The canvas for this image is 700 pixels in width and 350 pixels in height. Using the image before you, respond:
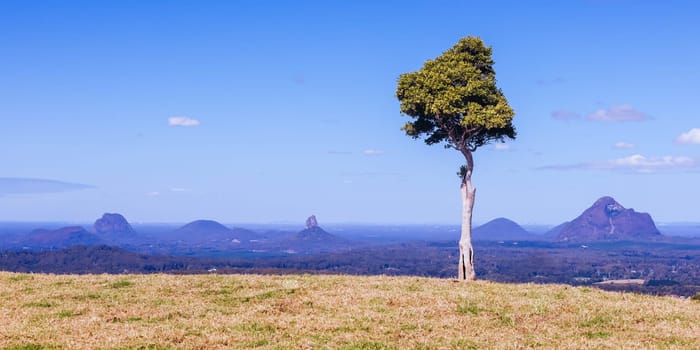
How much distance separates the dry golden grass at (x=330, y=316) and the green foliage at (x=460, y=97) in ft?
40.9

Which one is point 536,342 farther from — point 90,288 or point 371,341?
point 90,288

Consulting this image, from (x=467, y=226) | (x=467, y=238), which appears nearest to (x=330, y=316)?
(x=467, y=238)

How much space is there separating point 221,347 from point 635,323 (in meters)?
15.8

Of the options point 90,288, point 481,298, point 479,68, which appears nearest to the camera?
point 481,298

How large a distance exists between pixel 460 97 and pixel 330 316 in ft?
70.0

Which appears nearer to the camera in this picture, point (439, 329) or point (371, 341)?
point (371, 341)

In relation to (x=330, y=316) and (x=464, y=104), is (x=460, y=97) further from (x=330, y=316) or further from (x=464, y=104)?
(x=330, y=316)

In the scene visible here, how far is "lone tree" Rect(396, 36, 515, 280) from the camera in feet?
136

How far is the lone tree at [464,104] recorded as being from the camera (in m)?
41.4

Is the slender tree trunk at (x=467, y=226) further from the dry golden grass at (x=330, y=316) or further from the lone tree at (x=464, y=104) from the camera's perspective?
the dry golden grass at (x=330, y=316)

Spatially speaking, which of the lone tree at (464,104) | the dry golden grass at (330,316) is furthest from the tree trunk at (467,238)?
the dry golden grass at (330,316)

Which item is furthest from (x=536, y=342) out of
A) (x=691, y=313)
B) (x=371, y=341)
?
(x=691, y=313)

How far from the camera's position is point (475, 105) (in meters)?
41.4

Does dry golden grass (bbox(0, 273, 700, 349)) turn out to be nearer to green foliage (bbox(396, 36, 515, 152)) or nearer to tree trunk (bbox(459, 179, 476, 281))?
tree trunk (bbox(459, 179, 476, 281))
